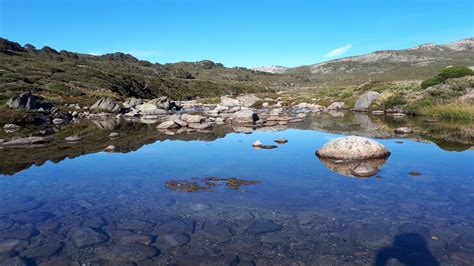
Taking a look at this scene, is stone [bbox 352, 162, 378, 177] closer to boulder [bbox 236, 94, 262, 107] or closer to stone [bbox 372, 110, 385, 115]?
stone [bbox 372, 110, 385, 115]

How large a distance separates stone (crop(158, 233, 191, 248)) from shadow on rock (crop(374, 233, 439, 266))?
345 centimetres

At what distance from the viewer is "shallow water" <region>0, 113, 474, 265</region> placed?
22.3 ft

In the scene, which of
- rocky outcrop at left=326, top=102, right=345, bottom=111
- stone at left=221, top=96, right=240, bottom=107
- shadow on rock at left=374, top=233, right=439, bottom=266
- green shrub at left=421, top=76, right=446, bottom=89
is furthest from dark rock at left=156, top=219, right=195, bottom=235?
stone at left=221, top=96, right=240, bottom=107

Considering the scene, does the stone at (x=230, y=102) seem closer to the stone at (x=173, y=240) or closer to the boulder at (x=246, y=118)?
the boulder at (x=246, y=118)

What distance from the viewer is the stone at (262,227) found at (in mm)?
7809

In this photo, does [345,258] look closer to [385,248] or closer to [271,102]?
[385,248]

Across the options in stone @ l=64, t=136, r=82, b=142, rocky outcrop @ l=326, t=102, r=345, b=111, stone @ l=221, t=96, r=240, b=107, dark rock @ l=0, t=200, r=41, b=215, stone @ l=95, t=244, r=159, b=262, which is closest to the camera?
stone @ l=95, t=244, r=159, b=262

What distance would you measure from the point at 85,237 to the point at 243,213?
3.42m

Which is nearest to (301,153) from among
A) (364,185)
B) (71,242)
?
(364,185)

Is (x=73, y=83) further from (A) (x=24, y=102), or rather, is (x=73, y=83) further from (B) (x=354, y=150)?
(B) (x=354, y=150)

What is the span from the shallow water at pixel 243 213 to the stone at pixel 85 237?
0.02m

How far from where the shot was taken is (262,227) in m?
8.05

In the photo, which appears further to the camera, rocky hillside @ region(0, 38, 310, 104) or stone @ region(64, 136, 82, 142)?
rocky hillside @ region(0, 38, 310, 104)

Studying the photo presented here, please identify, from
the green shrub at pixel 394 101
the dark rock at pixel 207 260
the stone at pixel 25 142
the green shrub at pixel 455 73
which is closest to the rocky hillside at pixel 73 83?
the stone at pixel 25 142
